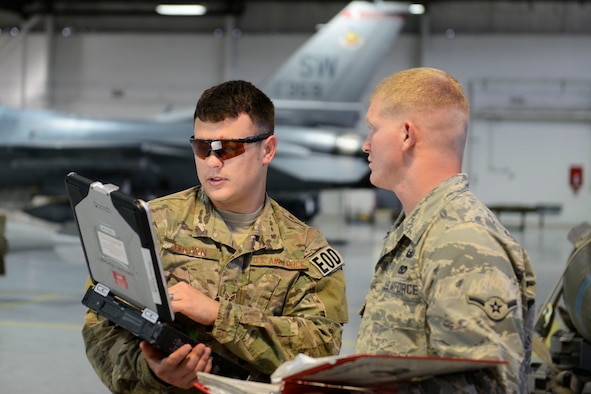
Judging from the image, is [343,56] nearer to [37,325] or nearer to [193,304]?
[37,325]

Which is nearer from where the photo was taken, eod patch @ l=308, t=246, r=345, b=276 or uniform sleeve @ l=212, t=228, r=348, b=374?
uniform sleeve @ l=212, t=228, r=348, b=374

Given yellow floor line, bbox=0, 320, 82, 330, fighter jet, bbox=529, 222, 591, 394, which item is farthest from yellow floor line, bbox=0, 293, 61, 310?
fighter jet, bbox=529, 222, 591, 394

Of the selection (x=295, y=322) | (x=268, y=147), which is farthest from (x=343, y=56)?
(x=295, y=322)

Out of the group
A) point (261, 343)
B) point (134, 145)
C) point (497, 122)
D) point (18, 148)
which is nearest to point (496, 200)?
point (497, 122)

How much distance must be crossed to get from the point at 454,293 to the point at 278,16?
28422 mm

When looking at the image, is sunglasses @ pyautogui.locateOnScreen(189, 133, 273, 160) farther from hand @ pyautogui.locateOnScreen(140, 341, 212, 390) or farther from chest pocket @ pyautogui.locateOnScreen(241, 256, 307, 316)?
hand @ pyautogui.locateOnScreen(140, 341, 212, 390)

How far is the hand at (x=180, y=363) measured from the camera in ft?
6.46

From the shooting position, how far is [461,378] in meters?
1.70

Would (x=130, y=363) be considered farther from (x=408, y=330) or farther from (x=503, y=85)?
(x=503, y=85)

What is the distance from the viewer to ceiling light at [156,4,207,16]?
27.6m

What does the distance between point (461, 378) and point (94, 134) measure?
56.7 feet

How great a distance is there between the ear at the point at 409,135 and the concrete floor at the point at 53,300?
12.3ft

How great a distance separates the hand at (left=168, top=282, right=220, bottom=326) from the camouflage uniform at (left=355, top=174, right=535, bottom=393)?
41cm

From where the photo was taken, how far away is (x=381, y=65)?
28438 mm
